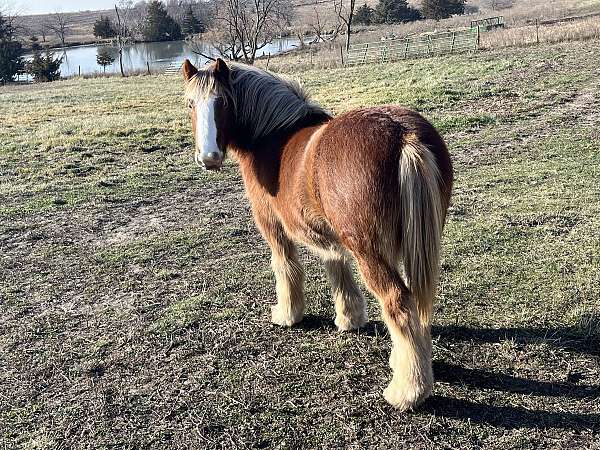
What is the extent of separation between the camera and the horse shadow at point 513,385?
110 inches

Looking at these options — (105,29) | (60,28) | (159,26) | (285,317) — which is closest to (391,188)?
(285,317)

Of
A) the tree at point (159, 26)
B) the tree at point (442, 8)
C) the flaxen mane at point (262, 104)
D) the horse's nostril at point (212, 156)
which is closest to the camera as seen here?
the horse's nostril at point (212, 156)

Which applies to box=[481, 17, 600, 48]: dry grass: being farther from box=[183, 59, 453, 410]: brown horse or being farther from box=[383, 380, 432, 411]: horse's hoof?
box=[383, 380, 432, 411]: horse's hoof

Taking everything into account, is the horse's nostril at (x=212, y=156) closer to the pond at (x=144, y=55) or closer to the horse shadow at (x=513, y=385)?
the horse shadow at (x=513, y=385)

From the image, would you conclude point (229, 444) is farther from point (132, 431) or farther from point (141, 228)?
point (141, 228)

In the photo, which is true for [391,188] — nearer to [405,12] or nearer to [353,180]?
[353,180]

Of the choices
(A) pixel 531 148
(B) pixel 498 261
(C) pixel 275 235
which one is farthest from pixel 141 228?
(A) pixel 531 148

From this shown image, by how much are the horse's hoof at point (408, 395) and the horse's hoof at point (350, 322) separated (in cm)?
88

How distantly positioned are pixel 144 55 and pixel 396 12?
24.4 metres

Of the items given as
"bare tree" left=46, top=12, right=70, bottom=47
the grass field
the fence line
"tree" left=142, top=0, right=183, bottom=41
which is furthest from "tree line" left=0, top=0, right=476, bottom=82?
the grass field

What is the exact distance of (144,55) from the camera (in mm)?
50625

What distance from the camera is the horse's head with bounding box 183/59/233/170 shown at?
332cm

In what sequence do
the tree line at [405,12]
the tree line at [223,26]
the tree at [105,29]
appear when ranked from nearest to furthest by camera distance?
the tree line at [223,26], the tree line at [405,12], the tree at [105,29]

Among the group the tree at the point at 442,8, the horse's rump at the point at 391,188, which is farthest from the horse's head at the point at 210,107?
the tree at the point at 442,8
